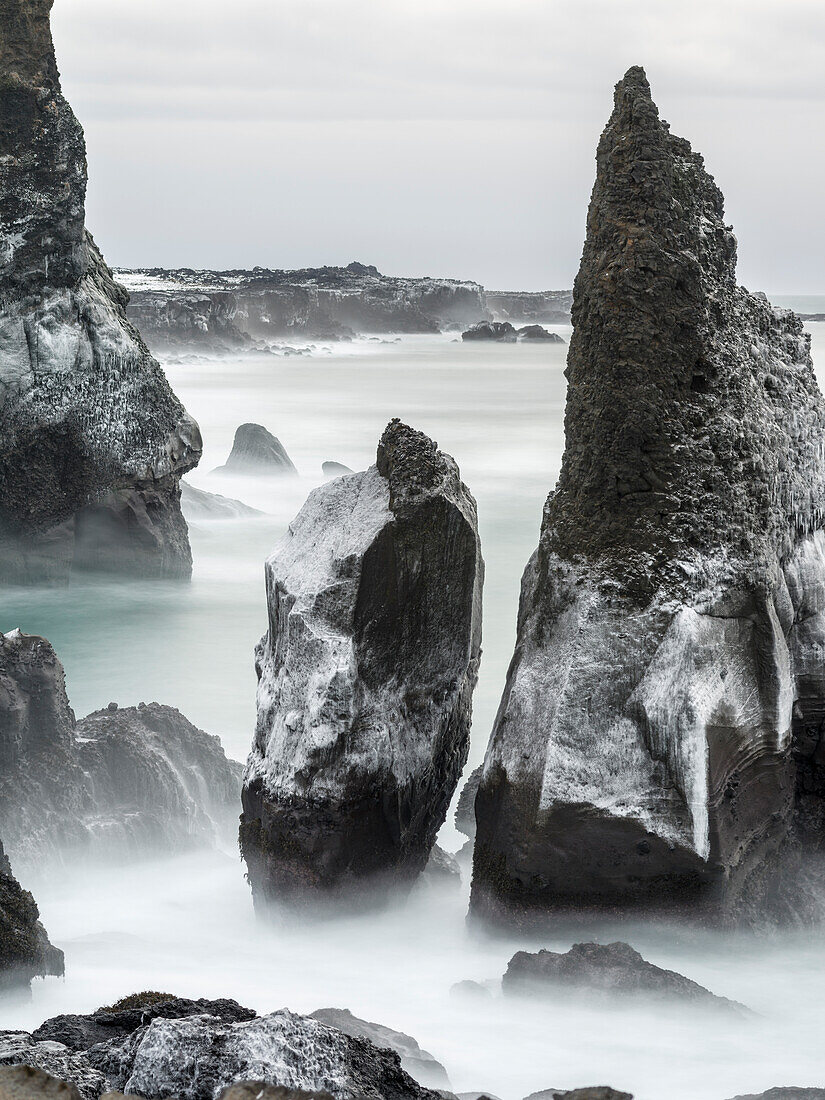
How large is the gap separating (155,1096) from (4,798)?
25.7 ft

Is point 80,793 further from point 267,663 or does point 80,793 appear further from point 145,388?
point 145,388

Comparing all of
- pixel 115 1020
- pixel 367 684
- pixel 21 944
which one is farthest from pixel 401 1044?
pixel 367 684

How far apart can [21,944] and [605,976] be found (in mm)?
3856

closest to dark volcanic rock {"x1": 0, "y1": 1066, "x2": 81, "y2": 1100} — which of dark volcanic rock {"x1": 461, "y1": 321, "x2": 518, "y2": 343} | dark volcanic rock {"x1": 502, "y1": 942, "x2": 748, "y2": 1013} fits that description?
dark volcanic rock {"x1": 502, "y1": 942, "x2": 748, "y2": 1013}

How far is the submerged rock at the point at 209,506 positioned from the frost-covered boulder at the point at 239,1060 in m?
25.2

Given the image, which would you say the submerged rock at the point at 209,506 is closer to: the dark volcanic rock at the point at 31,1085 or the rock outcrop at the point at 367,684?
the rock outcrop at the point at 367,684

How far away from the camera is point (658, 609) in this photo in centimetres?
917

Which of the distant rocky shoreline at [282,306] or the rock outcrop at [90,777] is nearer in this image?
the rock outcrop at [90,777]

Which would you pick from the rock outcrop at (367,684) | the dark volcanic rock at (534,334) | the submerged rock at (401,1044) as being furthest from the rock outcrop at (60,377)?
the dark volcanic rock at (534,334)

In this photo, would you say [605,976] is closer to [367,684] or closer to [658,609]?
[658,609]

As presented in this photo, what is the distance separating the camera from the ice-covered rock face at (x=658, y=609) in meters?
9.05

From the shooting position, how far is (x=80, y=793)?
12836mm

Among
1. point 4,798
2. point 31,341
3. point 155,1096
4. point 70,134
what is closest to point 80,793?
point 4,798

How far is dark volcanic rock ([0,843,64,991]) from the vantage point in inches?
341
